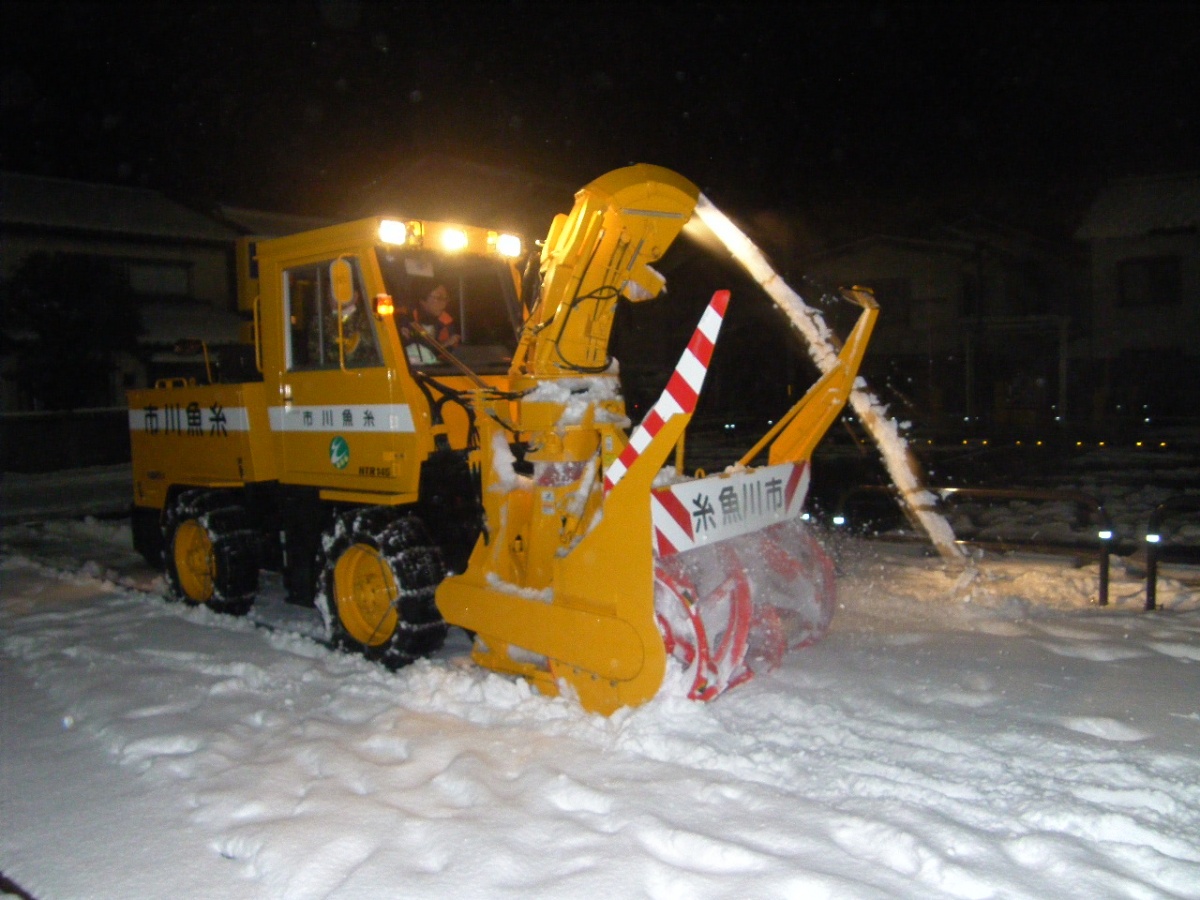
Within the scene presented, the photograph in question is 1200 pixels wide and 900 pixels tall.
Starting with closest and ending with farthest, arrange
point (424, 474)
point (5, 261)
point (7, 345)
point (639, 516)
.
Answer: point (639, 516), point (424, 474), point (7, 345), point (5, 261)

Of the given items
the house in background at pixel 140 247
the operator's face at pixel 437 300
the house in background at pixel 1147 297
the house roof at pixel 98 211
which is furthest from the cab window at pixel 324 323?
the house in background at pixel 1147 297

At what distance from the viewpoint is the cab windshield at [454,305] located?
606 cm

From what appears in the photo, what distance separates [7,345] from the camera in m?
24.0

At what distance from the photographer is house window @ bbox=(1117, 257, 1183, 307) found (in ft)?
106

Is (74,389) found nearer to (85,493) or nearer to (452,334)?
(85,493)

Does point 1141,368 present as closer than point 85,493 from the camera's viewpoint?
No

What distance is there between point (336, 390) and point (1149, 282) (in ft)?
112

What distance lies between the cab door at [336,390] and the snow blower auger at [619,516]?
2.63 feet

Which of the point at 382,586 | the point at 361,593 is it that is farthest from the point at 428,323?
the point at 361,593

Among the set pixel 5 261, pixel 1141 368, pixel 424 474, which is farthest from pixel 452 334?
pixel 1141 368

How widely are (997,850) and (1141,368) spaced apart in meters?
34.0

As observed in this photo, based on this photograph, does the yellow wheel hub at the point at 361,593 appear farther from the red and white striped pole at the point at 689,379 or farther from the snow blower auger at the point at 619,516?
the red and white striped pole at the point at 689,379

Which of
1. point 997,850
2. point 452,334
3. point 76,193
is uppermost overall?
point 76,193

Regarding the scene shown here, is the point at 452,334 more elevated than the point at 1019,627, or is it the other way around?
the point at 452,334
